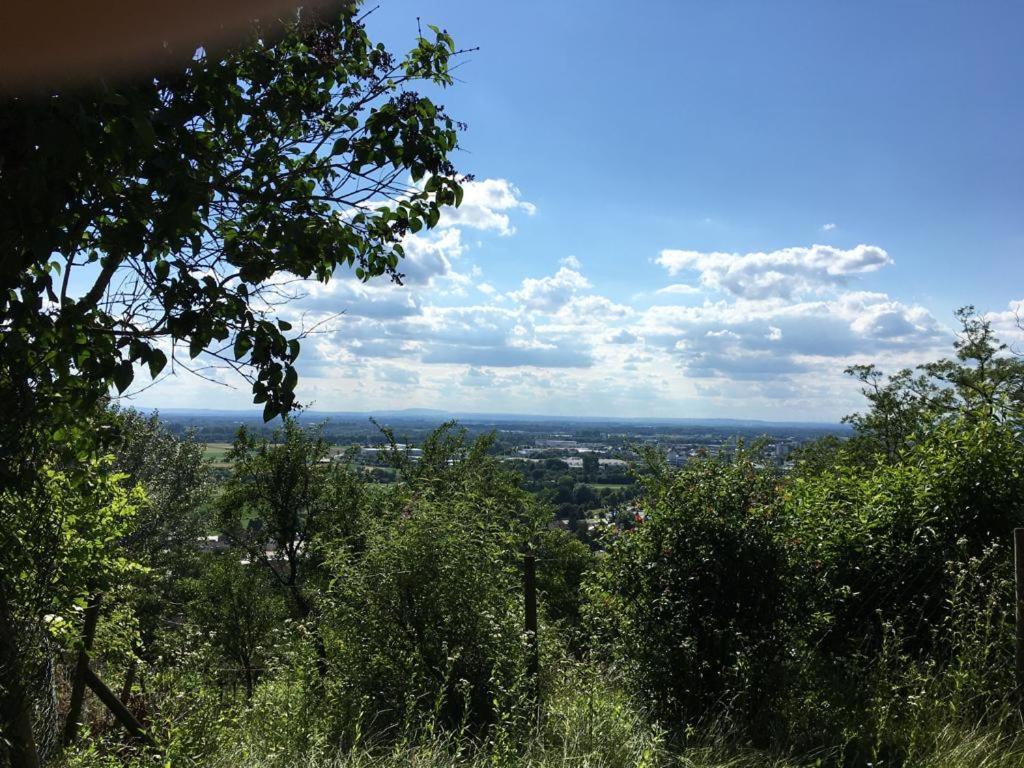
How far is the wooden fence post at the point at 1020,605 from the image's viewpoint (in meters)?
4.55

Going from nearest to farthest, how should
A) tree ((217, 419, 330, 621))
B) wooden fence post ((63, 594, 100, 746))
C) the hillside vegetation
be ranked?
the hillside vegetation
wooden fence post ((63, 594, 100, 746))
tree ((217, 419, 330, 621))

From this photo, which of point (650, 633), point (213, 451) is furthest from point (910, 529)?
point (213, 451)

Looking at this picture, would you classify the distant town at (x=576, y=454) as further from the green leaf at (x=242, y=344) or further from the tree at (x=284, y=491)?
the green leaf at (x=242, y=344)

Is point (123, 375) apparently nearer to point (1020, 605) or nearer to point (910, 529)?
point (1020, 605)

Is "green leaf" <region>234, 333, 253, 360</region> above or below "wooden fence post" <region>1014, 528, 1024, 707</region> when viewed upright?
above

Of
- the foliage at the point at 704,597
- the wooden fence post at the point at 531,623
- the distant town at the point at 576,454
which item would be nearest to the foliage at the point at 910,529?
the foliage at the point at 704,597

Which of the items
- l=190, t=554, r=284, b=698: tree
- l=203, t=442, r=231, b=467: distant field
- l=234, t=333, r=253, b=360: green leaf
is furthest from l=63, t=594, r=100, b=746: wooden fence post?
l=203, t=442, r=231, b=467: distant field

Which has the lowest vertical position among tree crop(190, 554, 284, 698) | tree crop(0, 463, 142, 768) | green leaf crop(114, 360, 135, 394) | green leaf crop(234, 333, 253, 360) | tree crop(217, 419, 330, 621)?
tree crop(190, 554, 284, 698)

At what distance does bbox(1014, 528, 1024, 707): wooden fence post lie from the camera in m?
4.55

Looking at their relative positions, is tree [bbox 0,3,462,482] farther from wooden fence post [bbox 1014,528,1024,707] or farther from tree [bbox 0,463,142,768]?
wooden fence post [bbox 1014,528,1024,707]

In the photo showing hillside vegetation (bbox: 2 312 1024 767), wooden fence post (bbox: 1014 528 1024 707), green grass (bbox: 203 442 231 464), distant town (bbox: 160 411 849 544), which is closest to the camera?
hillside vegetation (bbox: 2 312 1024 767)

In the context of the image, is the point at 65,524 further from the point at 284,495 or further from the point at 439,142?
the point at 284,495

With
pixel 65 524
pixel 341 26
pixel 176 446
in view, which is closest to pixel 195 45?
pixel 341 26

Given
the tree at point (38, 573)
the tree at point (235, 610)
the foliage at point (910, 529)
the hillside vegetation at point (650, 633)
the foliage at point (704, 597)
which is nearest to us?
the tree at point (38, 573)
